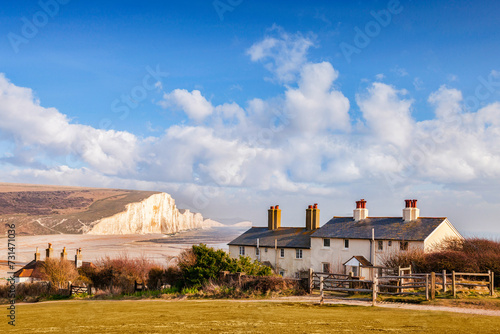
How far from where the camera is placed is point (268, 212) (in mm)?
53344

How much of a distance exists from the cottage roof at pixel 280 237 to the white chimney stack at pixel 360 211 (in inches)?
216

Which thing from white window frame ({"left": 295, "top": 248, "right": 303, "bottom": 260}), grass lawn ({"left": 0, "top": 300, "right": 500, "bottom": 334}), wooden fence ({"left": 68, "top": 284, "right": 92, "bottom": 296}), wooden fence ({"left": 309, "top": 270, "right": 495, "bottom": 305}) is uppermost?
white window frame ({"left": 295, "top": 248, "right": 303, "bottom": 260})

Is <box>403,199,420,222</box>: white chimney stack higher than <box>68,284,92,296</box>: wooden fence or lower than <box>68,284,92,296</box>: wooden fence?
higher

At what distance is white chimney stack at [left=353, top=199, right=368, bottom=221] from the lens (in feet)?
149

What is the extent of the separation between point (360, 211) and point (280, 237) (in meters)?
9.26

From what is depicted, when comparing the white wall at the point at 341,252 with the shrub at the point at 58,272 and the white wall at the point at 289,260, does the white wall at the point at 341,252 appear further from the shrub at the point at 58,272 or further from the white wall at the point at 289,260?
the shrub at the point at 58,272

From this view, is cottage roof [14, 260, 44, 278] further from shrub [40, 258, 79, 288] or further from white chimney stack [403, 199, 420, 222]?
white chimney stack [403, 199, 420, 222]

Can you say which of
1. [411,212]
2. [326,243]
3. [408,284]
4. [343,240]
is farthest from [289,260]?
[408,284]

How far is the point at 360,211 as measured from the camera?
45281 mm

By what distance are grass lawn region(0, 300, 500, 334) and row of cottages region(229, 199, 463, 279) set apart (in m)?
19.8

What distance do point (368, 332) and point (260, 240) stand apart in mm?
37534

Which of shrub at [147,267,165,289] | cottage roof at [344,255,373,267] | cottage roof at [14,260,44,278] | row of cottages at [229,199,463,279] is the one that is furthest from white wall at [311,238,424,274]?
cottage roof at [14,260,44,278]

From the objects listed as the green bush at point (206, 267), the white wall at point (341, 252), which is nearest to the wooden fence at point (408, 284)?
the green bush at point (206, 267)

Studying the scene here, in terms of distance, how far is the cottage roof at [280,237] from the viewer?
46844 mm
